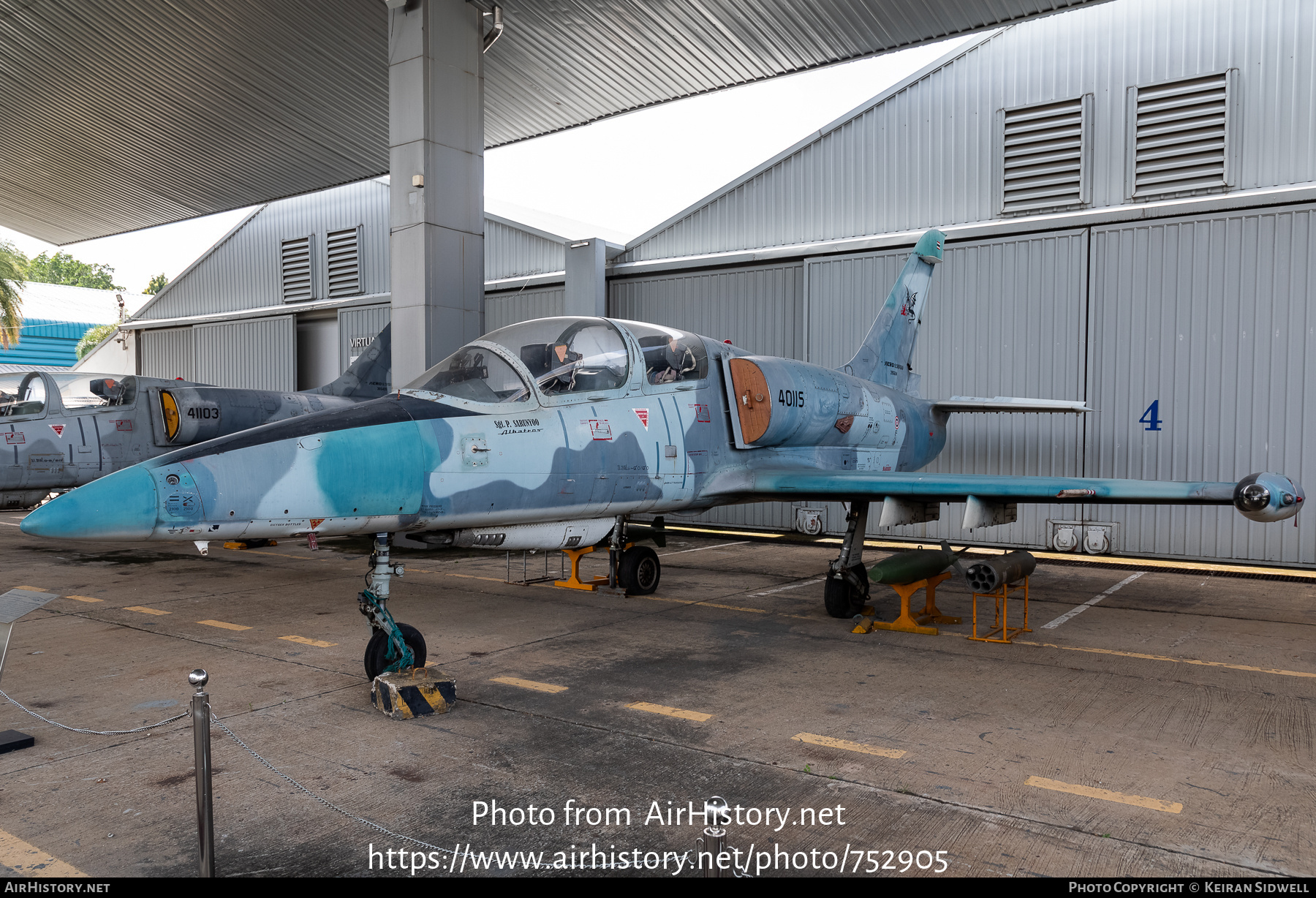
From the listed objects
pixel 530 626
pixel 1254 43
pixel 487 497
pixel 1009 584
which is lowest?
pixel 530 626

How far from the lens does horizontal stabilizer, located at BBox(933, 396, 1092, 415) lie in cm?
1066

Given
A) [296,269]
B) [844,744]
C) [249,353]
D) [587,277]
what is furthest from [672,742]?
[249,353]

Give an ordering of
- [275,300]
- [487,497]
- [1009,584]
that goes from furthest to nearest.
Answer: [275,300]
[1009,584]
[487,497]

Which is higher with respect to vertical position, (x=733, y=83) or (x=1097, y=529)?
(x=733, y=83)

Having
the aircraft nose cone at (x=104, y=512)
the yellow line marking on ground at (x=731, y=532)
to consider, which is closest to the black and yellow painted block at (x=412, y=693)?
the aircraft nose cone at (x=104, y=512)

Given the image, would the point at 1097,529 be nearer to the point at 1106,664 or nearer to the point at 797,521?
the point at 797,521

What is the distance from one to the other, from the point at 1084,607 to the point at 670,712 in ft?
20.1

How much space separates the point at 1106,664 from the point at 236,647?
286 inches

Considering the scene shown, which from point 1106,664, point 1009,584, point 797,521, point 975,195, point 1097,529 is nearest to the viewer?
point 1106,664

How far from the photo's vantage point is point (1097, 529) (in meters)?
13.2

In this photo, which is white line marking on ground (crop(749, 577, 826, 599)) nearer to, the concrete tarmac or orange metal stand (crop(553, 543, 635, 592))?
the concrete tarmac

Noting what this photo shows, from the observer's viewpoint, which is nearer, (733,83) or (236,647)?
(236,647)

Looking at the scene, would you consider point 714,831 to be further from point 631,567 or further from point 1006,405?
point 1006,405

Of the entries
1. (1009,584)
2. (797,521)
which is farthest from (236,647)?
(797,521)
